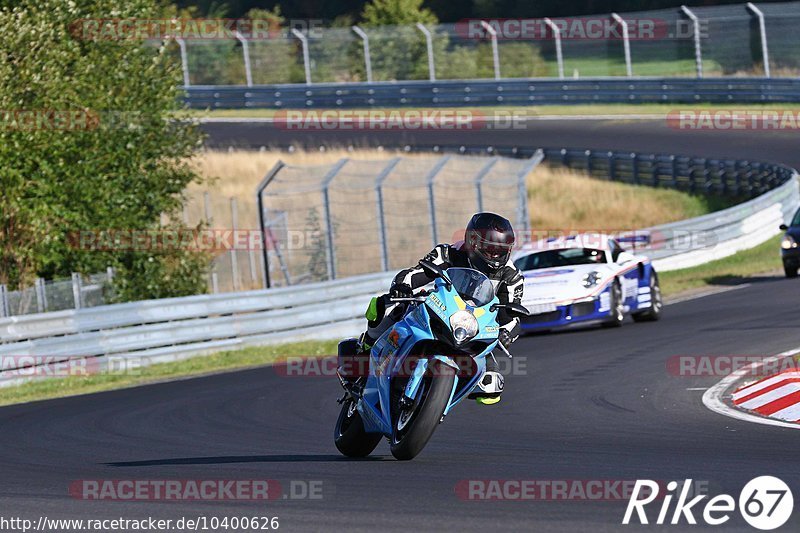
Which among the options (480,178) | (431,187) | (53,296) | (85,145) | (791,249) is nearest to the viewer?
(53,296)

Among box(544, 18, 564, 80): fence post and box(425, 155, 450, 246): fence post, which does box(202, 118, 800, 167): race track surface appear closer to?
box(544, 18, 564, 80): fence post

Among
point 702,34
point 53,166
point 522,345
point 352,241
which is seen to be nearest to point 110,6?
point 53,166

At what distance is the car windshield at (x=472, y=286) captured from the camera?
8617 mm

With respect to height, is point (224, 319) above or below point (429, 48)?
below

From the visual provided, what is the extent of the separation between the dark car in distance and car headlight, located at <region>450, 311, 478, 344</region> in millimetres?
16007

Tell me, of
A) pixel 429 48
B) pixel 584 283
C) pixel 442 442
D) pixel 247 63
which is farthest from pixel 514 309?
pixel 247 63

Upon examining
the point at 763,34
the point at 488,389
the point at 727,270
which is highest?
the point at 488,389

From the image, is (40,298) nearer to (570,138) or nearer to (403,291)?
(403,291)

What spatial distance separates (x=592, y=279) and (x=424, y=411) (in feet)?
35.6

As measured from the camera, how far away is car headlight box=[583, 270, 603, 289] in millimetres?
18866

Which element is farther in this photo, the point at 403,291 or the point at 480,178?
the point at 480,178

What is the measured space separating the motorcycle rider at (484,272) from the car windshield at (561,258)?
34.9 feet

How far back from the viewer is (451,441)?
414 inches

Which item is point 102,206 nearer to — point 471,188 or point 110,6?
point 110,6
